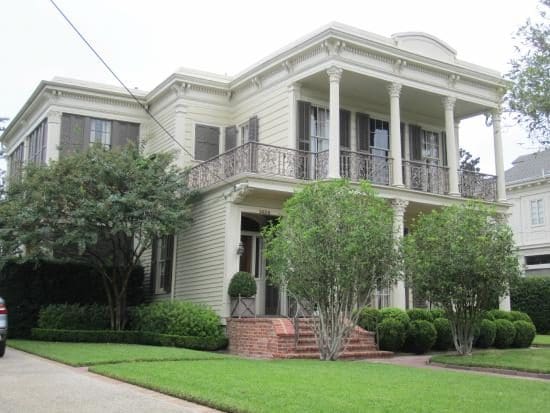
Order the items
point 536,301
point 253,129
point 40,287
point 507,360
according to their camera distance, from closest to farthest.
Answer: point 507,360
point 40,287
point 253,129
point 536,301

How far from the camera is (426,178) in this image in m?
20.7

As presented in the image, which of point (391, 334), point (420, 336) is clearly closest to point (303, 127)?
point (391, 334)

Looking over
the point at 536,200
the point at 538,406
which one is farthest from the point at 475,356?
the point at 536,200

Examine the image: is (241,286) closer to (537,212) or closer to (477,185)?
(477,185)

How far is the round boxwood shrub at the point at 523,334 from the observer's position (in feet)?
60.1

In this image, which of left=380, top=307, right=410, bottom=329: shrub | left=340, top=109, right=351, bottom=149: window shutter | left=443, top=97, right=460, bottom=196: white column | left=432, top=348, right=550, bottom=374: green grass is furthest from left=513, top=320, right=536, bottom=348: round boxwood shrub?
left=340, top=109, right=351, bottom=149: window shutter

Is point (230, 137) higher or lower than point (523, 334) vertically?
higher

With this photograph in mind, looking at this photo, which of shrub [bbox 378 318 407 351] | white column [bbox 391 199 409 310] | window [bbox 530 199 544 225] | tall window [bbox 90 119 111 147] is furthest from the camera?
window [bbox 530 199 544 225]

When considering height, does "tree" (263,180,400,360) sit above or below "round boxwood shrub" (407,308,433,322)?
above

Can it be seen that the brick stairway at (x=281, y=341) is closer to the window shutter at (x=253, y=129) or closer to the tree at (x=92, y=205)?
the tree at (x=92, y=205)

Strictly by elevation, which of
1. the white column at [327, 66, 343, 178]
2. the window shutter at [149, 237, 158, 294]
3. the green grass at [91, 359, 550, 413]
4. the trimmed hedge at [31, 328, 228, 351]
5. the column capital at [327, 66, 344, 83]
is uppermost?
the column capital at [327, 66, 344, 83]

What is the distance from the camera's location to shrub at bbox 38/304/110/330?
17.7 m

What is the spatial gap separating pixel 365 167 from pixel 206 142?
5.22 metres

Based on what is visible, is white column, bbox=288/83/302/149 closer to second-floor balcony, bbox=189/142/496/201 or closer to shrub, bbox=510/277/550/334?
second-floor balcony, bbox=189/142/496/201
